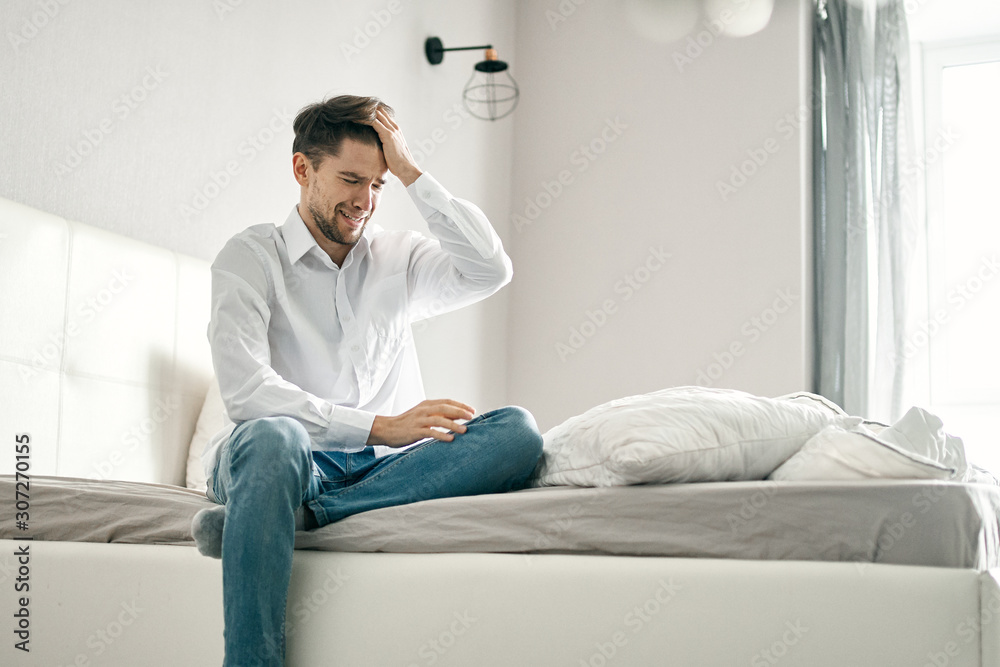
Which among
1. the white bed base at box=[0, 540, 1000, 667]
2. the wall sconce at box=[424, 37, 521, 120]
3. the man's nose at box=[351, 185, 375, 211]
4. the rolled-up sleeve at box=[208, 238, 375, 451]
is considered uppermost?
the wall sconce at box=[424, 37, 521, 120]

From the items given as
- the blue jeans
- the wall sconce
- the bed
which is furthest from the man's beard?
the wall sconce

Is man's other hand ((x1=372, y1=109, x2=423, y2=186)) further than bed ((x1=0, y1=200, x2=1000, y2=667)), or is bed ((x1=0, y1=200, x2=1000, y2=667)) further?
man's other hand ((x1=372, y1=109, x2=423, y2=186))

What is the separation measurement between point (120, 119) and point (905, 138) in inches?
105

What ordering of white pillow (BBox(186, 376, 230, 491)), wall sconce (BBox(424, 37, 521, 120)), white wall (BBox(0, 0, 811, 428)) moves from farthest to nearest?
wall sconce (BBox(424, 37, 521, 120)), white wall (BBox(0, 0, 811, 428)), white pillow (BBox(186, 376, 230, 491))

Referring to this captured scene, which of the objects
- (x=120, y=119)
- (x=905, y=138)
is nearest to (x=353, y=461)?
(x=120, y=119)

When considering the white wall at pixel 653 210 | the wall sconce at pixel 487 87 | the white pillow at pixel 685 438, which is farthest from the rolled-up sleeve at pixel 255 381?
the white wall at pixel 653 210

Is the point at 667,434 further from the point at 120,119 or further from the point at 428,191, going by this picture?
the point at 120,119

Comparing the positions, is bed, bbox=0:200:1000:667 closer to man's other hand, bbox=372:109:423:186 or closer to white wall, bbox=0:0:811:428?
man's other hand, bbox=372:109:423:186

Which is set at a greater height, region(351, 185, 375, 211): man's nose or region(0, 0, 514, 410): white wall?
region(0, 0, 514, 410): white wall

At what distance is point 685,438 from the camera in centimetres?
123

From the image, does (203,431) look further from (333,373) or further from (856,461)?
(856,461)

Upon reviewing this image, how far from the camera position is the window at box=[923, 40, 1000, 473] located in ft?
11.4

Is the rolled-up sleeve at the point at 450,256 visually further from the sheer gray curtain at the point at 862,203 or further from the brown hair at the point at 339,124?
the sheer gray curtain at the point at 862,203

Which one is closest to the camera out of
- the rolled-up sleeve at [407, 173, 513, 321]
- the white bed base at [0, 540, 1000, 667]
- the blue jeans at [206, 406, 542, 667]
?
the white bed base at [0, 540, 1000, 667]
